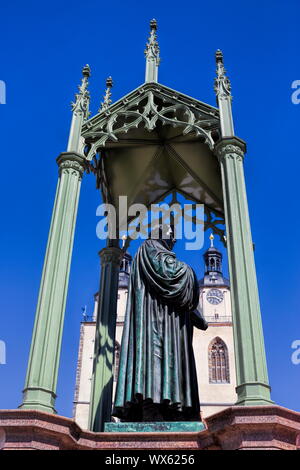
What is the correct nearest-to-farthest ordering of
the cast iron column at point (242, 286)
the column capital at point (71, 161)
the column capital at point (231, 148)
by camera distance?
the cast iron column at point (242, 286) < the column capital at point (231, 148) < the column capital at point (71, 161)

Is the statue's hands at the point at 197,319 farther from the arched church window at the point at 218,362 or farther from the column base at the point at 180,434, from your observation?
the arched church window at the point at 218,362

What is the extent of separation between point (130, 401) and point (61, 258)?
2500mm

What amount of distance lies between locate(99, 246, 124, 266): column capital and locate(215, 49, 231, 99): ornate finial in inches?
153

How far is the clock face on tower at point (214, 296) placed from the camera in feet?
222

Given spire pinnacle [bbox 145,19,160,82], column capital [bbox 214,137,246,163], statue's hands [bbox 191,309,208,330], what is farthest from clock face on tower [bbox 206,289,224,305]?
column capital [bbox 214,137,246,163]

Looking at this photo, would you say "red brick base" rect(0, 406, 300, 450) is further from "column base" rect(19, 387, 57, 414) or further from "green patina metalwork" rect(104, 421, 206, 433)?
"green patina metalwork" rect(104, 421, 206, 433)

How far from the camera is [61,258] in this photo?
7762 millimetres

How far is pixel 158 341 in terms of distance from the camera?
7.85 m

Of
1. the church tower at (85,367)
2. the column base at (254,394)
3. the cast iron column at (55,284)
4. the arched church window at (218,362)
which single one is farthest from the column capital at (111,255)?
the arched church window at (218,362)

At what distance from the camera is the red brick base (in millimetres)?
5406

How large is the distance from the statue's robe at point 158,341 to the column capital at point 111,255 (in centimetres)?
173

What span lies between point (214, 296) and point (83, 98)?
198ft
